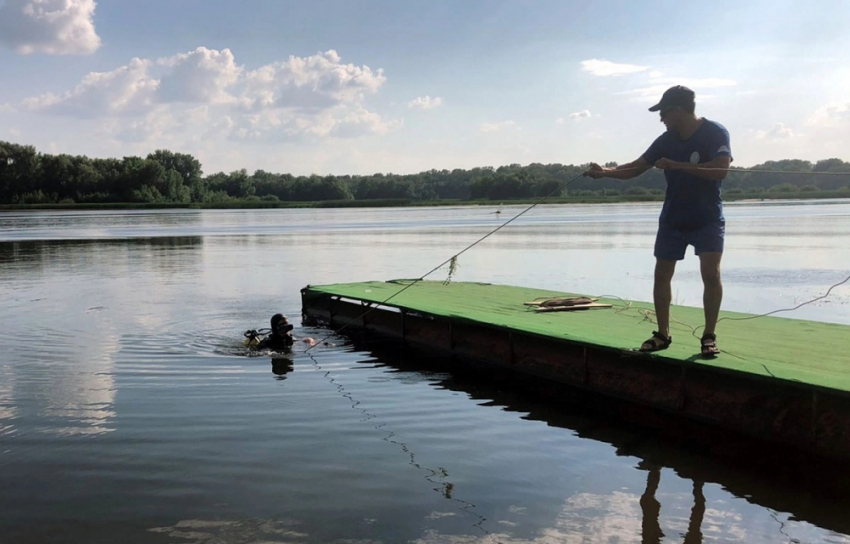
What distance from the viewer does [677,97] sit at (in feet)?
20.4

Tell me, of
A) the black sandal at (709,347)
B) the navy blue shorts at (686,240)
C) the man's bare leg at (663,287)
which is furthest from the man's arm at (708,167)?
the black sandal at (709,347)

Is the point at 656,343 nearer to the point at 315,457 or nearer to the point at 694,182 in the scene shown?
the point at 694,182

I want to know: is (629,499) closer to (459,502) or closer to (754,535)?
(754,535)

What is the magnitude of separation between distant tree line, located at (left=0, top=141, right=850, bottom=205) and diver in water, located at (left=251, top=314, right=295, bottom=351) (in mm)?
92491

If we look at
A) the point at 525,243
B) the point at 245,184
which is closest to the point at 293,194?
the point at 245,184

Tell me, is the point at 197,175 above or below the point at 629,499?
above

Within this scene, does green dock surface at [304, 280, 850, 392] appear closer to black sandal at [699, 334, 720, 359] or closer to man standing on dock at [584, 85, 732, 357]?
black sandal at [699, 334, 720, 359]

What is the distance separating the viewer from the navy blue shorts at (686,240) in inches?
246

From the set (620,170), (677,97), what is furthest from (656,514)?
(677,97)

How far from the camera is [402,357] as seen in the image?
10625 mm

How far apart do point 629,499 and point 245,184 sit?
155m

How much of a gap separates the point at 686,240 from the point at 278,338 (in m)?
6.23

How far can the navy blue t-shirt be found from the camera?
6223mm

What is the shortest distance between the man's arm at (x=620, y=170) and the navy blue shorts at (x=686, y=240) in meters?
0.57
